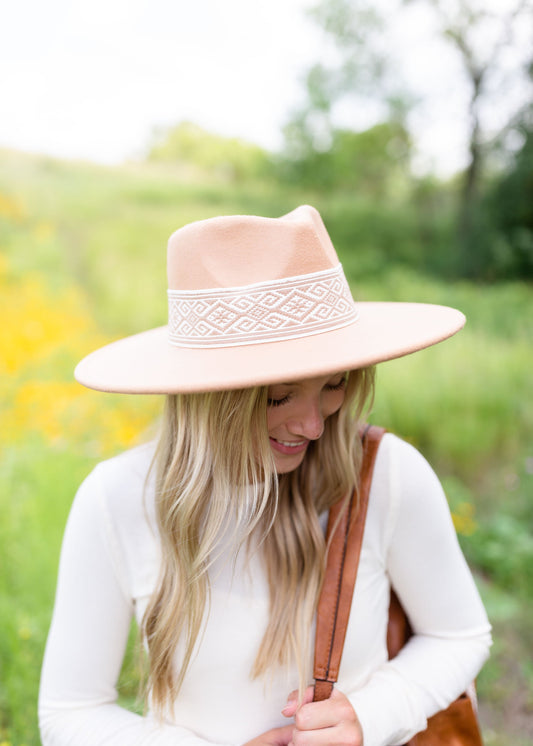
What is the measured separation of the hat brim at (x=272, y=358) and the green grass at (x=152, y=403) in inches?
52.8

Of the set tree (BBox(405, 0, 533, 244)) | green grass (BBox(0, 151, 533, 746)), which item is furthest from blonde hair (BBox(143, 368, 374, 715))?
tree (BBox(405, 0, 533, 244))

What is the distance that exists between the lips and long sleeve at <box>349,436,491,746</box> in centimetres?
18

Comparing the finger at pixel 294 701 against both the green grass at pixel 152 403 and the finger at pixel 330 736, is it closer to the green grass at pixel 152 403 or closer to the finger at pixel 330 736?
the finger at pixel 330 736

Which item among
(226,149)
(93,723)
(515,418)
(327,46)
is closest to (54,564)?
(93,723)

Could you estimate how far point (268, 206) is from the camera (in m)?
5.21

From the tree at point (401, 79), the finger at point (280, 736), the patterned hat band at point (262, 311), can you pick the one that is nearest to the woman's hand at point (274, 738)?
the finger at point (280, 736)

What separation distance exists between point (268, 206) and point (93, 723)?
4692mm

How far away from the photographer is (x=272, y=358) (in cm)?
87

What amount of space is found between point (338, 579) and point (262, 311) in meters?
0.54

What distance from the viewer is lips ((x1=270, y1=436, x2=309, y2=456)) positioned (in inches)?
40.9

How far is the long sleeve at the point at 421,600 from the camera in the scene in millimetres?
1100

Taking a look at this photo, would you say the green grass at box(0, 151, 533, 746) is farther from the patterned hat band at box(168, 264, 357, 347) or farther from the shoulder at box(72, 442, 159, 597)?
the patterned hat band at box(168, 264, 357, 347)

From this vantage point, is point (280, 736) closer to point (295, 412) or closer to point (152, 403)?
point (295, 412)

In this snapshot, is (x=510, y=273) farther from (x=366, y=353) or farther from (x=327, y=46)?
(x=366, y=353)
